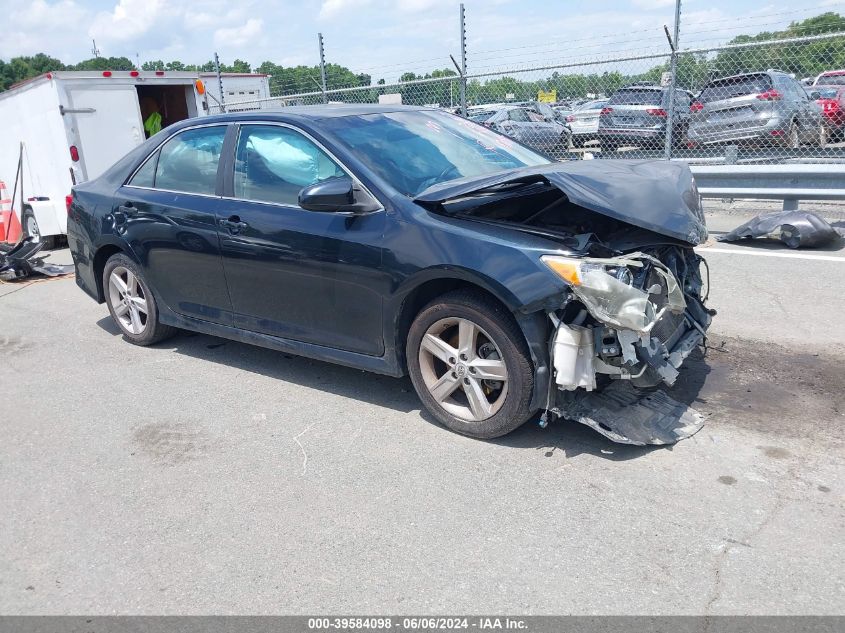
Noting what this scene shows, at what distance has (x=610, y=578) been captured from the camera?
9.24 feet

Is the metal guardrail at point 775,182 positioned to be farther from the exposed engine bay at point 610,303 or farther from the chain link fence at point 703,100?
the exposed engine bay at point 610,303

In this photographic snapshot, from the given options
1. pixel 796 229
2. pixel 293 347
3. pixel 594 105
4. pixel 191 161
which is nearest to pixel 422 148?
pixel 293 347

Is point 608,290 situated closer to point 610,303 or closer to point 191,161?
point 610,303

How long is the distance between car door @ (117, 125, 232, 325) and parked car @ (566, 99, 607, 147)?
28.2ft

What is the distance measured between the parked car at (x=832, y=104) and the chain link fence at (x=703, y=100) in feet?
0.09

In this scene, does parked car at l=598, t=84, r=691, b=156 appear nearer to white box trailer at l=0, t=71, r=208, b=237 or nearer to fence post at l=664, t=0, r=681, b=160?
fence post at l=664, t=0, r=681, b=160

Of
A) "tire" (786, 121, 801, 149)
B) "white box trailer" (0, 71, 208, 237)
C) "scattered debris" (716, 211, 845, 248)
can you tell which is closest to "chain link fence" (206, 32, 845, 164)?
"tire" (786, 121, 801, 149)

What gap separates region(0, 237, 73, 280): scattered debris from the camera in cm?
880

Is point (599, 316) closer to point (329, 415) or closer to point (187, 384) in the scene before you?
point (329, 415)

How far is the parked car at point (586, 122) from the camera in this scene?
1252cm

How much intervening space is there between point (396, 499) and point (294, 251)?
171 centimetres

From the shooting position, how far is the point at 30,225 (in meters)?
11.1

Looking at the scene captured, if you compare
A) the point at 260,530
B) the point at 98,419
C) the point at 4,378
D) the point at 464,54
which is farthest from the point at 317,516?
the point at 464,54

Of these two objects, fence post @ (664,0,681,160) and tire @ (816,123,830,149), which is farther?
tire @ (816,123,830,149)
